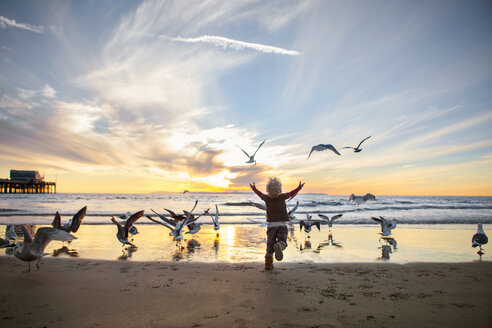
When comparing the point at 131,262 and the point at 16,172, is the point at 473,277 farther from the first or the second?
the point at 16,172

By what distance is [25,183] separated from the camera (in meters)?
81.8

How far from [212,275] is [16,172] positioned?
11332cm

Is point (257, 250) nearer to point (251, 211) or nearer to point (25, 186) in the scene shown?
point (251, 211)

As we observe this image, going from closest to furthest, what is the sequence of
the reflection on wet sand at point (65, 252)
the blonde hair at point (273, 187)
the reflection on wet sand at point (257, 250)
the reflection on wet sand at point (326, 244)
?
the blonde hair at point (273, 187)
the reflection on wet sand at point (257, 250)
the reflection on wet sand at point (65, 252)
the reflection on wet sand at point (326, 244)

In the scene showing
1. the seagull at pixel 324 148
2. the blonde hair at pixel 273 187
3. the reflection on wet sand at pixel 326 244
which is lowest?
the reflection on wet sand at pixel 326 244

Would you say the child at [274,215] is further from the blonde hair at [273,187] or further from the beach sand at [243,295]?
the beach sand at [243,295]

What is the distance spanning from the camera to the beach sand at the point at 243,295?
3.65 metres

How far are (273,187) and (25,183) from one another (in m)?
98.8

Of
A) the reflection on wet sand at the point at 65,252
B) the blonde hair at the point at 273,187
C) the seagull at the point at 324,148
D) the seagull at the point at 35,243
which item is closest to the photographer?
the seagull at the point at 35,243

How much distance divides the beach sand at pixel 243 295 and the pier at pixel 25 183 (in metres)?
95.5

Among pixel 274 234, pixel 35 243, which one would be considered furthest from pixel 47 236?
pixel 274 234

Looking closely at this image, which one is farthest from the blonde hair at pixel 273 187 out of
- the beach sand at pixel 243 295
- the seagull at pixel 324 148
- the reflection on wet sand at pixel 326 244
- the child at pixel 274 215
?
the seagull at pixel 324 148

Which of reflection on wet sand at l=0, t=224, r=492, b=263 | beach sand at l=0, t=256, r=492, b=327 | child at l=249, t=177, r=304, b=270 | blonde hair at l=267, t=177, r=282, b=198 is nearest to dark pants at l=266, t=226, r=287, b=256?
child at l=249, t=177, r=304, b=270

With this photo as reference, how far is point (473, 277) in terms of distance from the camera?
580cm
